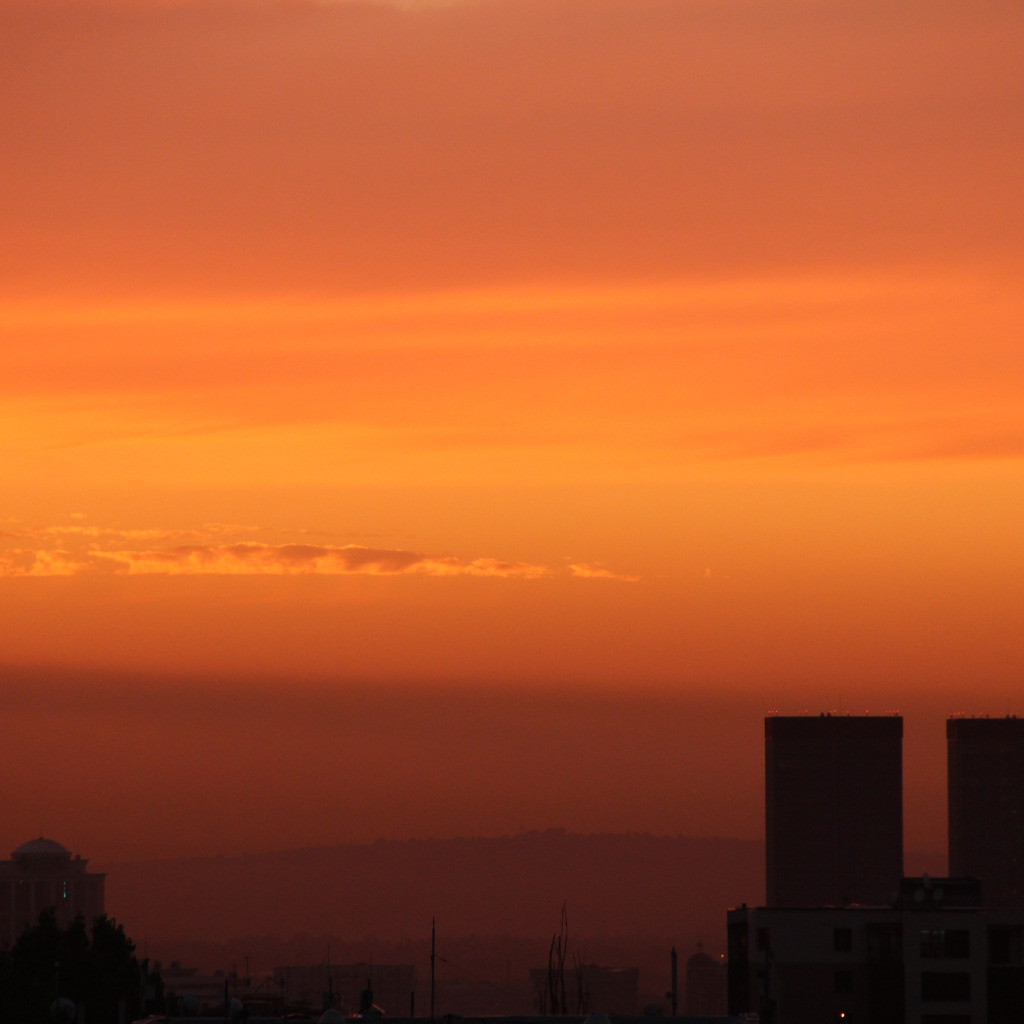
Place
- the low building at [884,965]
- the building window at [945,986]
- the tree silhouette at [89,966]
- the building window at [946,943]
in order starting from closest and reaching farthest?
the tree silhouette at [89,966] → the building window at [945,986] → the low building at [884,965] → the building window at [946,943]

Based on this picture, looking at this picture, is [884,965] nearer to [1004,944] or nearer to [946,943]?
[946,943]

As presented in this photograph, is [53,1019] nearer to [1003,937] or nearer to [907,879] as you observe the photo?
[1003,937]

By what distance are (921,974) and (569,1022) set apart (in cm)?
5378

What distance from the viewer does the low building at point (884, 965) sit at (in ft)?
470

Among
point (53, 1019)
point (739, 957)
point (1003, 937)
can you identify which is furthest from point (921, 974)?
point (53, 1019)

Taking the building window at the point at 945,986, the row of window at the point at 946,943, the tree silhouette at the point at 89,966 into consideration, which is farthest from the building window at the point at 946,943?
the tree silhouette at the point at 89,966

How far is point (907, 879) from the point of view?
16325 cm

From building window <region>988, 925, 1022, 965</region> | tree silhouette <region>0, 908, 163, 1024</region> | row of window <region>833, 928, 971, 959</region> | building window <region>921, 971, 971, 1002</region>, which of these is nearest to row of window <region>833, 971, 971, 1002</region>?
building window <region>921, 971, 971, 1002</region>

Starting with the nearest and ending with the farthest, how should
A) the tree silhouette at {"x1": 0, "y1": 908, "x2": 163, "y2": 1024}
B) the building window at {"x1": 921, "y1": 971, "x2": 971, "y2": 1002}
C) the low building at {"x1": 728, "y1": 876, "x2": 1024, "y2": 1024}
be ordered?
1. the tree silhouette at {"x1": 0, "y1": 908, "x2": 163, "y2": 1024}
2. the building window at {"x1": 921, "y1": 971, "x2": 971, "y2": 1002}
3. the low building at {"x1": 728, "y1": 876, "x2": 1024, "y2": 1024}

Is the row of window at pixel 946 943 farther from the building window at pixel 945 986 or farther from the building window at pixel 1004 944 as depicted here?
the building window at pixel 1004 944

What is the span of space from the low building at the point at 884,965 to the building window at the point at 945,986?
0.23 ft

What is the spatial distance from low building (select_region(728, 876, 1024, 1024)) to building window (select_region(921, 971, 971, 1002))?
7cm

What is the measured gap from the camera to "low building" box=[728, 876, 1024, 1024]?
14338cm

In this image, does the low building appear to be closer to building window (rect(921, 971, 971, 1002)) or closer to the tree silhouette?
building window (rect(921, 971, 971, 1002))
